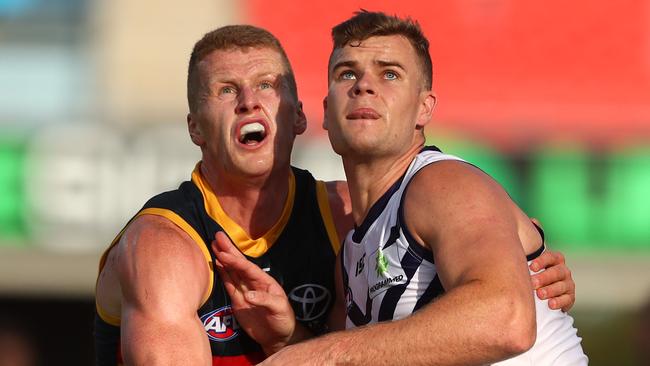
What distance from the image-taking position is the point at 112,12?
696 inches

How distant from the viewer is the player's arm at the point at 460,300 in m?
4.65

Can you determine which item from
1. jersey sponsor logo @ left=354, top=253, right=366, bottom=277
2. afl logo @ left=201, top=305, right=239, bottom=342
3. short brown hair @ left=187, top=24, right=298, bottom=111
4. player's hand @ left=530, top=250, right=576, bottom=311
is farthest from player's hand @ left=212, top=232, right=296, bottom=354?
player's hand @ left=530, top=250, right=576, bottom=311

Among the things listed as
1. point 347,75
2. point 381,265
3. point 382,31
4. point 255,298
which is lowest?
point 255,298

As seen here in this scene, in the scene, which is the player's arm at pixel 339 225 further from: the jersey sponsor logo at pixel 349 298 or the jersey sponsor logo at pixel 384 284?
the jersey sponsor logo at pixel 384 284

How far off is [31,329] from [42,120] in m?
2.81

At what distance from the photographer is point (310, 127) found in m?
15.2

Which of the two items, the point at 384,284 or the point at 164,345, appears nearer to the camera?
the point at 384,284

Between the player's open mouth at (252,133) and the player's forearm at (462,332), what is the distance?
62.5 inches

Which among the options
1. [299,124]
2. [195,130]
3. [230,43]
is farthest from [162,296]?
[230,43]

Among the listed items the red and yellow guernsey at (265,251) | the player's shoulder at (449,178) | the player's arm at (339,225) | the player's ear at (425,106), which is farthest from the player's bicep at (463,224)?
the red and yellow guernsey at (265,251)

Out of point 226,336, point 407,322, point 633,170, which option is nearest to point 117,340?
point 226,336

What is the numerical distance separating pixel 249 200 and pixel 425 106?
1134 millimetres

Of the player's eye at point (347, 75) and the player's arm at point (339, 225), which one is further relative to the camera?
the player's arm at point (339, 225)

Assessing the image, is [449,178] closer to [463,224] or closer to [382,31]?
[463,224]
